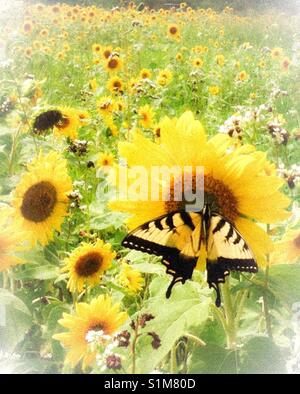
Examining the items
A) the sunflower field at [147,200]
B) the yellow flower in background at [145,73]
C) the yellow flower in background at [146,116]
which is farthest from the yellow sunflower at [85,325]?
the yellow flower in background at [145,73]

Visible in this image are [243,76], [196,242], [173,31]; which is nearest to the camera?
[196,242]

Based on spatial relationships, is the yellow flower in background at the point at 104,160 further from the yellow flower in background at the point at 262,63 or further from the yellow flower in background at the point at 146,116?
the yellow flower in background at the point at 262,63

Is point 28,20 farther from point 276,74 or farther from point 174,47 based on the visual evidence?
point 276,74

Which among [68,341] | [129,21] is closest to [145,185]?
[68,341]

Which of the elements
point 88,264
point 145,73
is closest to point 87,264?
point 88,264

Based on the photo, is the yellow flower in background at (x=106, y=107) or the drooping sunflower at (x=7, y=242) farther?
the yellow flower in background at (x=106, y=107)

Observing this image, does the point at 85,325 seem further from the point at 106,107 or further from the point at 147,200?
the point at 106,107
